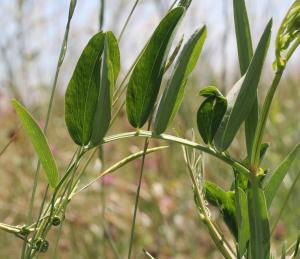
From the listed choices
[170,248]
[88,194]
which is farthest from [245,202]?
[88,194]

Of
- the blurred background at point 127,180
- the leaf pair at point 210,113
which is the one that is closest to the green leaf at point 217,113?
the leaf pair at point 210,113

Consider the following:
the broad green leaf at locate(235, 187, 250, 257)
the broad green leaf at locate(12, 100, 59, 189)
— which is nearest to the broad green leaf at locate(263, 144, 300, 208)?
the broad green leaf at locate(235, 187, 250, 257)

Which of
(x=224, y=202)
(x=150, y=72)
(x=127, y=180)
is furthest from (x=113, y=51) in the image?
(x=127, y=180)

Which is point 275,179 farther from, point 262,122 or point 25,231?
point 25,231

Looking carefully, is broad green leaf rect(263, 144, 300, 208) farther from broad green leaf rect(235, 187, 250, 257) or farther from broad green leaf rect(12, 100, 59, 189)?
broad green leaf rect(12, 100, 59, 189)

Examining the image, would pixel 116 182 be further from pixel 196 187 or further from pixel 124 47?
pixel 196 187

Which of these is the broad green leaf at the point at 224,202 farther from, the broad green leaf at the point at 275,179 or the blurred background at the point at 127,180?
the blurred background at the point at 127,180

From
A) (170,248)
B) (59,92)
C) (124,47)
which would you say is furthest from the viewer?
(59,92)

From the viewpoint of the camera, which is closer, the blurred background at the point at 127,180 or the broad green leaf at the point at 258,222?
the broad green leaf at the point at 258,222
